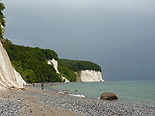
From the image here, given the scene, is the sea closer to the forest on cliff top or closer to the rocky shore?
the rocky shore

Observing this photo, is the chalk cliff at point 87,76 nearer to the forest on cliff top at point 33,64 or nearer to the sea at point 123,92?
the forest on cliff top at point 33,64

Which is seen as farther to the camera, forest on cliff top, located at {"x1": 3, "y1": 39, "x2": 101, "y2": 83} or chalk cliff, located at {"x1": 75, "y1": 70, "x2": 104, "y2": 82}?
chalk cliff, located at {"x1": 75, "y1": 70, "x2": 104, "y2": 82}

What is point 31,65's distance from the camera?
7812 centimetres

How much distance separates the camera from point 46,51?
358 ft

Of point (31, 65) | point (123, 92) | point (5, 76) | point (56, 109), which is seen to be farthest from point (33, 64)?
point (56, 109)

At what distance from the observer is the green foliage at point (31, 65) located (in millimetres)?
67606

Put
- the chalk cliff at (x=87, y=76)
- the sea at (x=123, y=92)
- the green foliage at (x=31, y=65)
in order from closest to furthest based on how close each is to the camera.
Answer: the sea at (x=123, y=92) < the green foliage at (x=31, y=65) < the chalk cliff at (x=87, y=76)

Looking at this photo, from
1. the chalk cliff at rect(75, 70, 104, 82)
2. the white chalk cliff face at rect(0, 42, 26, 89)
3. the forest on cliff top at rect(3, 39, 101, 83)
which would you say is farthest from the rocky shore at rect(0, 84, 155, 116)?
the chalk cliff at rect(75, 70, 104, 82)

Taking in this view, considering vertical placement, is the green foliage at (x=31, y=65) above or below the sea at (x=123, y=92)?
above

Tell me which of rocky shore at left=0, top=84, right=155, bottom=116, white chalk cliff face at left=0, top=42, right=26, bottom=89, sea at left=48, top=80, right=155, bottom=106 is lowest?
sea at left=48, top=80, right=155, bottom=106

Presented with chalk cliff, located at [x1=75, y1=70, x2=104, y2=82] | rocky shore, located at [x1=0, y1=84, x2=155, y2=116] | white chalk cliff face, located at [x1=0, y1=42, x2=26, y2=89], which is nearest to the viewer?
rocky shore, located at [x1=0, y1=84, x2=155, y2=116]

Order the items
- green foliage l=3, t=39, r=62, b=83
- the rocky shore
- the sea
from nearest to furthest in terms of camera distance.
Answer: the rocky shore, the sea, green foliage l=3, t=39, r=62, b=83

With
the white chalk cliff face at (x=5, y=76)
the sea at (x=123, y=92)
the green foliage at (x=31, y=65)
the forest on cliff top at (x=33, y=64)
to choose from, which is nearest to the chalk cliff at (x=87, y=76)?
the forest on cliff top at (x=33, y=64)

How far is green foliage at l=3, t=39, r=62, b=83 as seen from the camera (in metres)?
67.6
